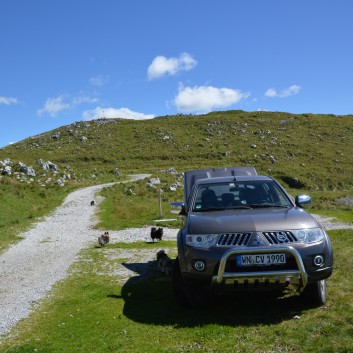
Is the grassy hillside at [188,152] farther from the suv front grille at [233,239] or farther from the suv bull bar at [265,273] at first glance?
the suv bull bar at [265,273]

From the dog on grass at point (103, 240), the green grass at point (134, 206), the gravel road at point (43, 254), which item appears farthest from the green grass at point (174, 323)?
the green grass at point (134, 206)

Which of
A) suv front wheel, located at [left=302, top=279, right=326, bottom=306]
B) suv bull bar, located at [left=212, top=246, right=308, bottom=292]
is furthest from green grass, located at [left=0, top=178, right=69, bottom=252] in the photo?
suv front wheel, located at [left=302, top=279, right=326, bottom=306]

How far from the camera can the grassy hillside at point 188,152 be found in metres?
41.5

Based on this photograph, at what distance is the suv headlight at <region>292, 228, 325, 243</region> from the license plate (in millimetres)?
424

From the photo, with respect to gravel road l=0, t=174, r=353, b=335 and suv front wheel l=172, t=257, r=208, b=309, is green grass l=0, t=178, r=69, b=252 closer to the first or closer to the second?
gravel road l=0, t=174, r=353, b=335

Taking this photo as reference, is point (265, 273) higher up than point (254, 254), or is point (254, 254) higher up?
point (254, 254)

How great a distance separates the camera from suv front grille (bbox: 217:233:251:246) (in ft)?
19.6

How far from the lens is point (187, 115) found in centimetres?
11781

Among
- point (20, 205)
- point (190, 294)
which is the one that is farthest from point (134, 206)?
point (190, 294)

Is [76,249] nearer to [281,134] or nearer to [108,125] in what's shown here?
[281,134]

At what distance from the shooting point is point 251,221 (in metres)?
6.19

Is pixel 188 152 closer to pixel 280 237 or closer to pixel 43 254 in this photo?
pixel 43 254

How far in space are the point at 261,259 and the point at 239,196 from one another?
82.3 inches

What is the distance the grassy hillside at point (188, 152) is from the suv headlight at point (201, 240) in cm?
2180
